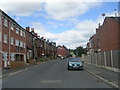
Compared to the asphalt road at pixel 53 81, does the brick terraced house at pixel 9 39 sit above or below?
above

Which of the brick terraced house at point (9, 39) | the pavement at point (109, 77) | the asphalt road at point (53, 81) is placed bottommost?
the asphalt road at point (53, 81)

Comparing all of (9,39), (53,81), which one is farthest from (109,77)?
(9,39)

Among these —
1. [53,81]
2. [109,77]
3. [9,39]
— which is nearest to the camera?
[53,81]

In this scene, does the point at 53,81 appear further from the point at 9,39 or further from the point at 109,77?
the point at 9,39

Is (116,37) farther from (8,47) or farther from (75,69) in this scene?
(8,47)

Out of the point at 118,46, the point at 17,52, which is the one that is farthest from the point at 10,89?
the point at 17,52

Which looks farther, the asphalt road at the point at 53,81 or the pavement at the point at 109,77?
the asphalt road at the point at 53,81

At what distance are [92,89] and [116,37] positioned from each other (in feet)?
63.2

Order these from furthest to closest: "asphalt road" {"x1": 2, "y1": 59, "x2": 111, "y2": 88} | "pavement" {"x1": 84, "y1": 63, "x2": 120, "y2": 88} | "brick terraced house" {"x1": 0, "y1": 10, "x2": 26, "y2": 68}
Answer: "brick terraced house" {"x1": 0, "y1": 10, "x2": 26, "y2": 68}, "asphalt road" {"x1": 2, "y1": 59, "x2": 111, "y2": 88}, "pavement" {"x1": 84, "y1": 63, "x2": 120, "y2": 88}

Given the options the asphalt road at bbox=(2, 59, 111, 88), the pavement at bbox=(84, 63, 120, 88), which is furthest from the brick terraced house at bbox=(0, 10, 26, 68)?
the pavement at bbox=(84, 63, 120, 88)

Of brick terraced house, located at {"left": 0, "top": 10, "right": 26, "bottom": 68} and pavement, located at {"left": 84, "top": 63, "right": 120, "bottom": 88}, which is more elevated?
brick terraced house, located at {"left": 0, "top": 10, "right": 26, "bottom": 68}

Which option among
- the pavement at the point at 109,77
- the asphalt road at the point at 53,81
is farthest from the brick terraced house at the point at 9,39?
the pavement at the point at 109,77

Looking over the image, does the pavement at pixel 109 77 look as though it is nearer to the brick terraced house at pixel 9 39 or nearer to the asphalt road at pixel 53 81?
the asphalt road at pixel 53 81

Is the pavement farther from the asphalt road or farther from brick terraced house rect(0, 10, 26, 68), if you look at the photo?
brick terraced house rect(0, 10, 26, 68)
